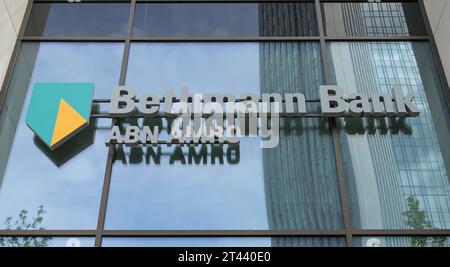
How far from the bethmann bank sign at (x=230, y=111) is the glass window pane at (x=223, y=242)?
159 centimetres

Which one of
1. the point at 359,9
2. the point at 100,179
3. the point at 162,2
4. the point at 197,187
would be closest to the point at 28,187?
the point at 100,179

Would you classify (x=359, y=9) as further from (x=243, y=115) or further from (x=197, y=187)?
(x=197, y=187)

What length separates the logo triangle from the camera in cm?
938

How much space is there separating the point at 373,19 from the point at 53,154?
235 inches

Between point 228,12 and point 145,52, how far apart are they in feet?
5.80

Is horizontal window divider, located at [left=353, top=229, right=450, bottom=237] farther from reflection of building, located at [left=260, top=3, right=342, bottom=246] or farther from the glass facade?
reflection of building, located at [left=260, top=3, right=342, bottom=246]

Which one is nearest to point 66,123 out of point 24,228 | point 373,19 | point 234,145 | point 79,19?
point 24,228

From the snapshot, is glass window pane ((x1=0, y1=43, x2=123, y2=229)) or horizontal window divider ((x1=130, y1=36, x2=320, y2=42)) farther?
horizontal window divider ((x1=130, y1=36, x2=320, y2=42))

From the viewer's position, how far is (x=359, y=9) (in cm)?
1124

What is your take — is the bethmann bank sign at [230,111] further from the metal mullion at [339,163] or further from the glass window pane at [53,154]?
the glass window pane at [53,154]

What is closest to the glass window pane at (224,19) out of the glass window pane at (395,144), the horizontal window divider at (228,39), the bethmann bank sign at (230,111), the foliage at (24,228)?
the horizontal window divider at (228,39)

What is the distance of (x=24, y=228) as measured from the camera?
861 centimetres

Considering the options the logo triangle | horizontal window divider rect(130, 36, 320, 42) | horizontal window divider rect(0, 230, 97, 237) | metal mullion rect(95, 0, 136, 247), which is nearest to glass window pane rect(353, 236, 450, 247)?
metal mullion rect(95, 0, 136, 247)

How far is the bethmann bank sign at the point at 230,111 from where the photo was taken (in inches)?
374
